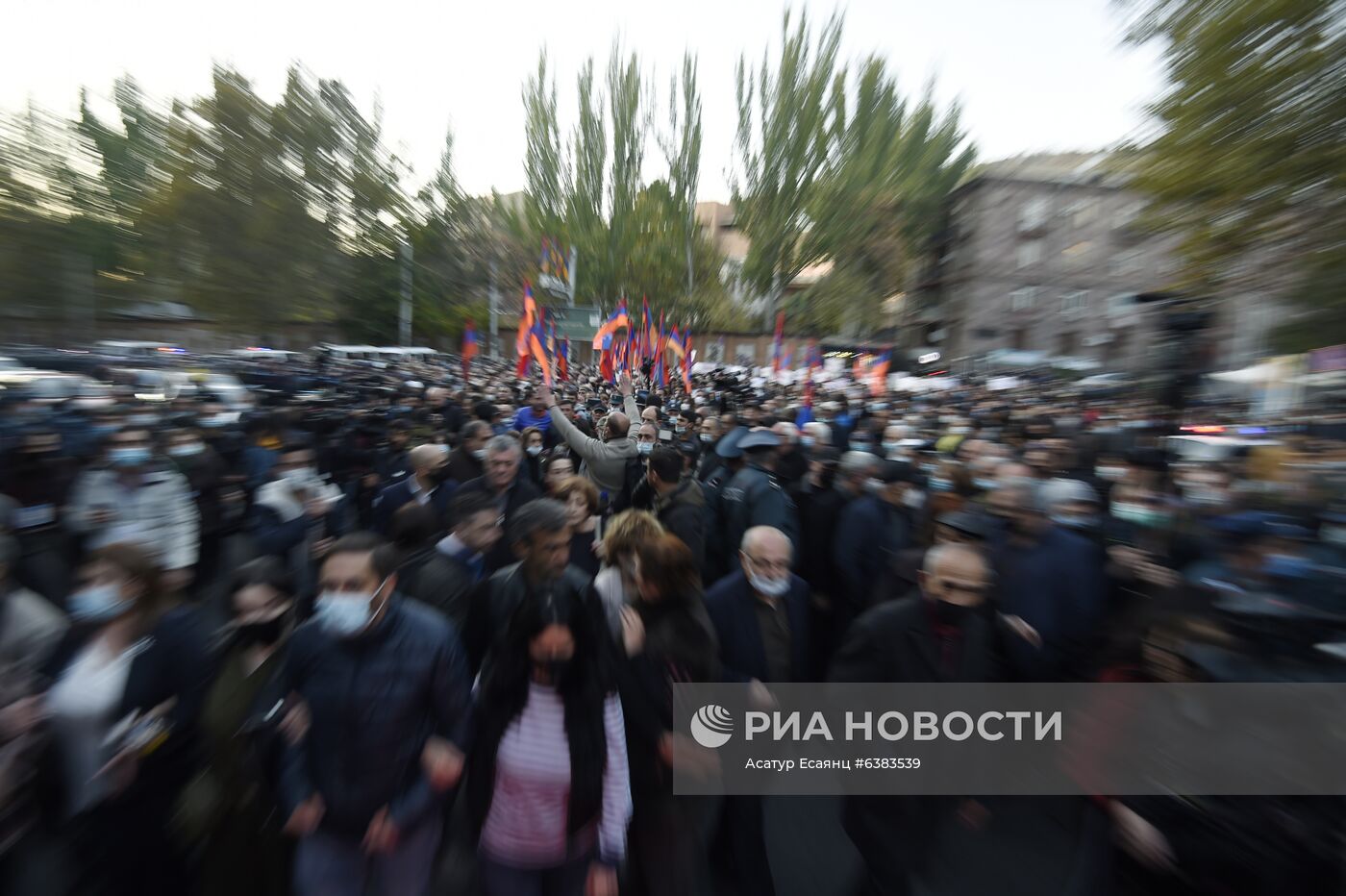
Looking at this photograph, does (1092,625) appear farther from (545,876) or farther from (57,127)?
(57,127)

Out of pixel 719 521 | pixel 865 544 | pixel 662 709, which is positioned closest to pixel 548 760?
pixel 662 709

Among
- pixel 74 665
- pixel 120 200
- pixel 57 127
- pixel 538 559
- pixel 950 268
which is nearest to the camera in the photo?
pixel 74 665

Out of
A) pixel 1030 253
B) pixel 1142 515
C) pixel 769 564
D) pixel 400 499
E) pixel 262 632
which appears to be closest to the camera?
pixel 262 632

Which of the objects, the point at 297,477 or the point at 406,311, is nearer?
the point at 297,477

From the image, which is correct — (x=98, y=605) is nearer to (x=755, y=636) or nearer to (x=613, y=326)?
(x=755, y=636)

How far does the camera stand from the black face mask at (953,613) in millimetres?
2398

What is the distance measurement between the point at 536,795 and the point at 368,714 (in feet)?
1.89

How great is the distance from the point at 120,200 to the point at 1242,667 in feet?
83.7

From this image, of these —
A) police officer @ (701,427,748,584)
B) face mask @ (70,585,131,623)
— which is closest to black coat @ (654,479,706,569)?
police officer @ (701,427,748,584)

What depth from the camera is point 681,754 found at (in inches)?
92.4

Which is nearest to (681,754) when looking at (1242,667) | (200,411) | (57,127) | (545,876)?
(545,876)

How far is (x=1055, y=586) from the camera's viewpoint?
3.38 meters

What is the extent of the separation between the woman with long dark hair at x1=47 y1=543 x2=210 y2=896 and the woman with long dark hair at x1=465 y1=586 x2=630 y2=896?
994mm

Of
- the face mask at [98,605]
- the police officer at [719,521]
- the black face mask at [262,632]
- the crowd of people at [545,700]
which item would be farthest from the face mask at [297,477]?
the police officer at [719,521]
